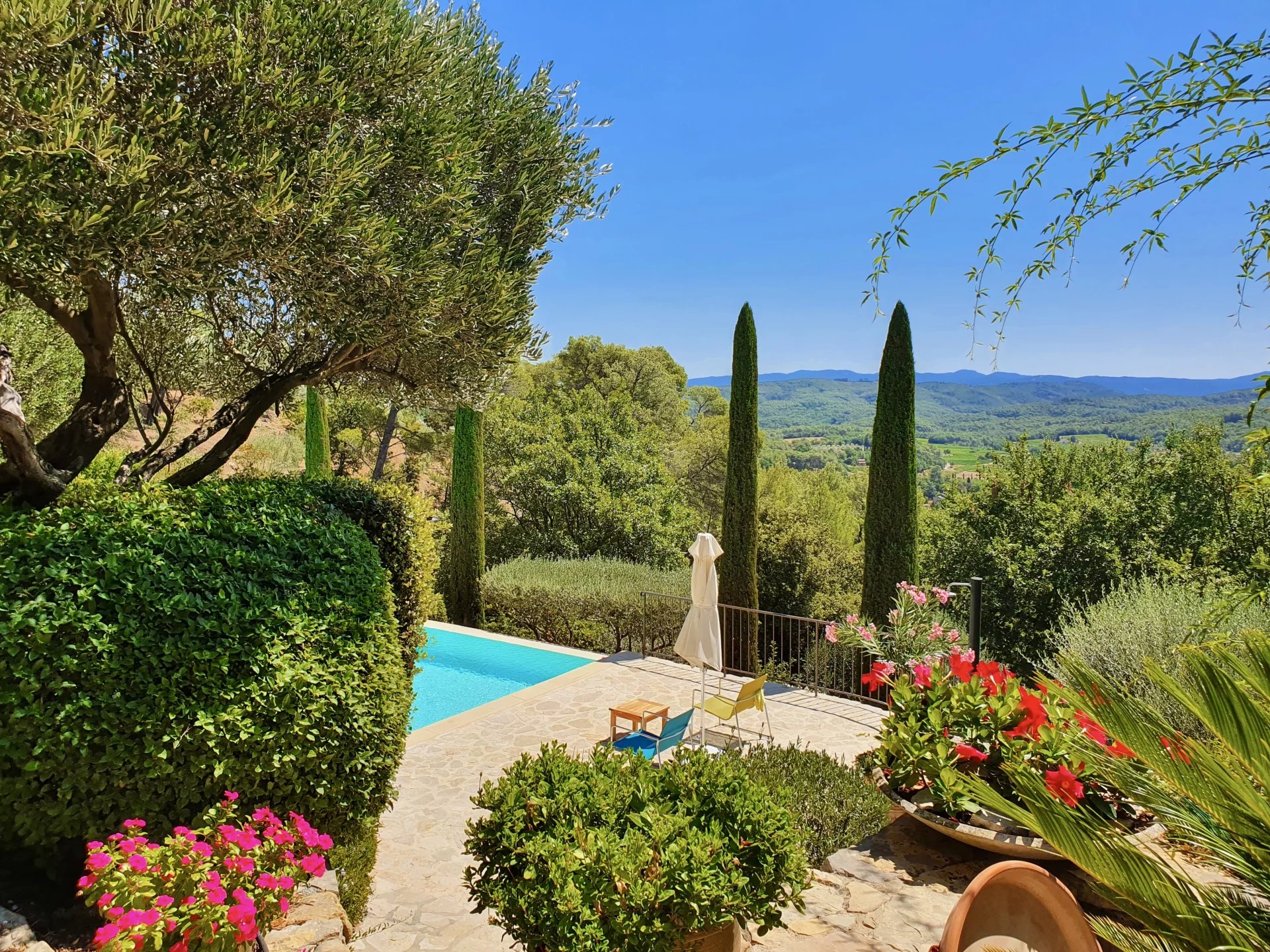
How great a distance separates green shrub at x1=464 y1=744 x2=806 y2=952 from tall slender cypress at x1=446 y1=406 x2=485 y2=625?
11654 mm

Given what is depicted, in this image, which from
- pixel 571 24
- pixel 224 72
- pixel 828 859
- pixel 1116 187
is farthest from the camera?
pixel 571 24

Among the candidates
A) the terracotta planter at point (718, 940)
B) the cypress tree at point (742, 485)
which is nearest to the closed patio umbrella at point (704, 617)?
the cypress tree at point (742, 485)

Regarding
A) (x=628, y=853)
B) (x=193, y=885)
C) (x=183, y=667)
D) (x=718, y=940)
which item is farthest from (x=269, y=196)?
(x=718, y=940)

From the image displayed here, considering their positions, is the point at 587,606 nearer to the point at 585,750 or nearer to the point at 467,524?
the point at 467,524

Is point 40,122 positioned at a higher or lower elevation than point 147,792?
higher

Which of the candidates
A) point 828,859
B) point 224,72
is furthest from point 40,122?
point 828,859

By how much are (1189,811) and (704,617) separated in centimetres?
650

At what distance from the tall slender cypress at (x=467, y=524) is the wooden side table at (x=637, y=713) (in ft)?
24.5

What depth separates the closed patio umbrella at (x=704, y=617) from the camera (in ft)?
26.3

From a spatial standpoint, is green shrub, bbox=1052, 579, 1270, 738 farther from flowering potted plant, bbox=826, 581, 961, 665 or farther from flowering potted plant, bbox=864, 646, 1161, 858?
flowering potted plant, bbox=864, 646, 1161, 858

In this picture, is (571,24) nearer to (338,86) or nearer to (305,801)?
(338,86)

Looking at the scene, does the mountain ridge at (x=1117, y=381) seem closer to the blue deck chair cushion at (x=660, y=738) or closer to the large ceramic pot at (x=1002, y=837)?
the blue deck chair cushion at (x=660, y=738)

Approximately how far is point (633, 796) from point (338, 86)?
399 cm

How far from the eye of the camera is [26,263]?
3.11 meters
